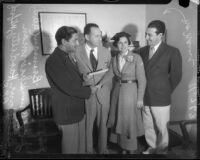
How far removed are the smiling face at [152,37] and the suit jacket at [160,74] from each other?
0.02 m

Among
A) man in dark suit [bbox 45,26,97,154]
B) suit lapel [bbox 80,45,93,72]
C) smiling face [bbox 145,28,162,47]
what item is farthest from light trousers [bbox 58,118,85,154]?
smiling face [bbox 145,28,162,47]

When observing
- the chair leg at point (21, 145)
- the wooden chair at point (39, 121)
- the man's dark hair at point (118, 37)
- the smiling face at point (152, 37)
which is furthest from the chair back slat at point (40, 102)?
the smiling face at point (152, 37)

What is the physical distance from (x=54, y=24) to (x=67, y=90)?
Result: 0.93ft

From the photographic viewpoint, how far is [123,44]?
1024mm

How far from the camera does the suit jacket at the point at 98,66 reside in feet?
3.33

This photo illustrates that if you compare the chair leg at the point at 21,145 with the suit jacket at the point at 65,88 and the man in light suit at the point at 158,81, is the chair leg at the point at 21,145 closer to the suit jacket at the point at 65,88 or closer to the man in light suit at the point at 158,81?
the suit jacket at the point at 65,88

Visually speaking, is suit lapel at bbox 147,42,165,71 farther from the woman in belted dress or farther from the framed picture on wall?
the framed picture on wall

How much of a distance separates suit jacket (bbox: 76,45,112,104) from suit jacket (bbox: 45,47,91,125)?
3cm

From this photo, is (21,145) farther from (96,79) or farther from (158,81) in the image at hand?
(158,81)

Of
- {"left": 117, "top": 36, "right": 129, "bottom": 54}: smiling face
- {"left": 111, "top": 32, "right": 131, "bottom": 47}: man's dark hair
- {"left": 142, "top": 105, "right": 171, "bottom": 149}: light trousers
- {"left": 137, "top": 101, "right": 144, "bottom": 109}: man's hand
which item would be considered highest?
{"left": 111, "top": 32, "right": 131, "bottom": 47}: man's dark hair

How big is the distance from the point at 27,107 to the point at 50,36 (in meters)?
0.32

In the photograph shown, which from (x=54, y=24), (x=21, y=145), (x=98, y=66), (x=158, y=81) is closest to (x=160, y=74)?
(x=158, y=81)

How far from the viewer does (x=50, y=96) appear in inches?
40.6

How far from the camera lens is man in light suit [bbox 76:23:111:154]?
3.34 ft
